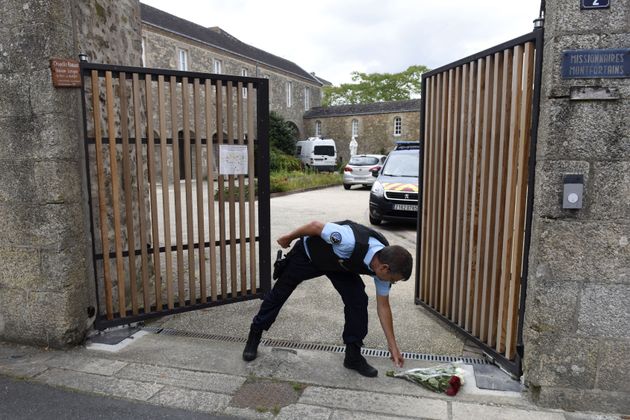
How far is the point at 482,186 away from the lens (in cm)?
362

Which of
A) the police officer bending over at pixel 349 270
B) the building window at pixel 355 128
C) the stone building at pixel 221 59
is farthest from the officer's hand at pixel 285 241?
the building window at pixel 355 128

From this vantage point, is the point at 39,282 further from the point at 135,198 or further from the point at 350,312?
the point at 350,312

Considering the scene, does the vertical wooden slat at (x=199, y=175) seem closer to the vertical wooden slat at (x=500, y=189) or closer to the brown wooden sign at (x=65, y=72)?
the brown wooden sign at (x=65, y=72)

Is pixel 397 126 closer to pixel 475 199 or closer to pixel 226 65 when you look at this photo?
pixel 226 65

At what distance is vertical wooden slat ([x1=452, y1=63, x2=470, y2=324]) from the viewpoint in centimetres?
381

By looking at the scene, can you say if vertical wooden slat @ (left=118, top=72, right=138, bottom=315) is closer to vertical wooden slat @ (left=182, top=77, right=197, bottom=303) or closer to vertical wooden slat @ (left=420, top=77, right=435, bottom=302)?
vertical wooden slat @ (left=182, top=77, right=197, bottom=303)

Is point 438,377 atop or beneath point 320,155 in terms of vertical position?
beneath

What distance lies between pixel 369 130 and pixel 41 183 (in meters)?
40.8

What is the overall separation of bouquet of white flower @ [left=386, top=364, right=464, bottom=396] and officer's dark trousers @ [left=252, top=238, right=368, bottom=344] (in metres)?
0.43

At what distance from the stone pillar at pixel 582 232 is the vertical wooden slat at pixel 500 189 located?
42 cm

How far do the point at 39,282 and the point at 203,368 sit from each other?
61.1 inches

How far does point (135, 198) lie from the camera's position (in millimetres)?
4887

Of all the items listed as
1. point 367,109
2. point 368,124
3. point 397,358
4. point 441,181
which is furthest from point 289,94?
point 397,358

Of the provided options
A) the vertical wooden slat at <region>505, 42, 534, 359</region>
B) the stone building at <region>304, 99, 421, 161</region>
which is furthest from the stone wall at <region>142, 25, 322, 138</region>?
the vertical wooden slat at <region>505, 42, 534, 359</region>
